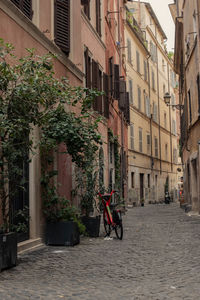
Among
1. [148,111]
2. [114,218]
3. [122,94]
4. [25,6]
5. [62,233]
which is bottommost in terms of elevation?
[62,233]

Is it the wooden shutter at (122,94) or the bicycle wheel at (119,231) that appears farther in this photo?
the wooden shutter at (122,94)

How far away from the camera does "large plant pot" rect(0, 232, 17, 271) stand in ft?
21.9

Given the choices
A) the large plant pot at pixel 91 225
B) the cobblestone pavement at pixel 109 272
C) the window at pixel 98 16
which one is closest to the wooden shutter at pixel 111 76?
the window at pixel 98 16

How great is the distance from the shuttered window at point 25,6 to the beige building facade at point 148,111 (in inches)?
849

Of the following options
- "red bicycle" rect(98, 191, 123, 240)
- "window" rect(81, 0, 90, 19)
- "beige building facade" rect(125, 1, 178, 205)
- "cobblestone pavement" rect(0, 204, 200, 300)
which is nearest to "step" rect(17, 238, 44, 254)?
"cobblestone pavement" rect(0, 204, 200, 300)

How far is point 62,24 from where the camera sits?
12.2 meters

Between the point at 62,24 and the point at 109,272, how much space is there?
7502 millimetres

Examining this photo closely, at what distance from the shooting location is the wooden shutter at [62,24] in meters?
12.0

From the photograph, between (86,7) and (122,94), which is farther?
(122,94)

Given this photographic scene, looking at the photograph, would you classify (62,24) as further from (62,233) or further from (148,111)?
(148,111)

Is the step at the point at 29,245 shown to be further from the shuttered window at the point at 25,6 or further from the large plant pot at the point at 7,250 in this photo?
the shuttered window at the point at 25,6

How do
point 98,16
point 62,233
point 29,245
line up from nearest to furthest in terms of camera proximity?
1. point 29,245
2. point 62,233
3. point 98,16

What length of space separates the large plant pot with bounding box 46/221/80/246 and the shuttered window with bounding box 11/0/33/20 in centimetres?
431

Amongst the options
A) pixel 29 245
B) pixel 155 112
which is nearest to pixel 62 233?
pixel 29 245
